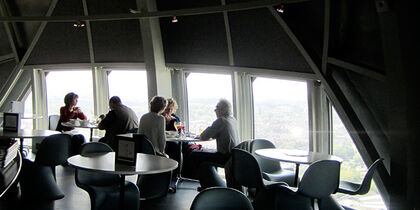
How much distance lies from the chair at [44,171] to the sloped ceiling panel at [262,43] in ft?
10.8

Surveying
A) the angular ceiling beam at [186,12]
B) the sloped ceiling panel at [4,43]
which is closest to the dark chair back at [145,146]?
the angular ceiling beam at [186,12]

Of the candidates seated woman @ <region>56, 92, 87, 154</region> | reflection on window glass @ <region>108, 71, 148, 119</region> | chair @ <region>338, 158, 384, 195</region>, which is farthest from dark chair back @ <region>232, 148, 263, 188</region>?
reflection on window glass @ <region>108, 71, 148, 119</region>

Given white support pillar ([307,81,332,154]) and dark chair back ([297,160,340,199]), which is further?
white support pillar ([307,81,332,154])

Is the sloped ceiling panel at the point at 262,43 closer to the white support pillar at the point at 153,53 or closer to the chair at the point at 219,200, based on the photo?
the white support pillar at the point at 153,53

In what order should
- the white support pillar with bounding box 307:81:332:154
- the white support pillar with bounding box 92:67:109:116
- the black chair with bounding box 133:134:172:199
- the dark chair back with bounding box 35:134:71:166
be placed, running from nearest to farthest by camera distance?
the black chair with bounding box 133:134:172:199
the dark chair back with bounding box 35:134:71:166
the white support pillar with bounding box 307:81:332:154
the white support pillar with bounding box 92:67:109:116

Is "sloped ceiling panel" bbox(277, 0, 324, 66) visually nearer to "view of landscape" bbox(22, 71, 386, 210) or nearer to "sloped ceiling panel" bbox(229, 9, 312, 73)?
"sloped ceiling panel" bbox(229, 9, 312, 73)

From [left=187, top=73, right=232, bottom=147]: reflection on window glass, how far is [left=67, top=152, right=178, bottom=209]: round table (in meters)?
3.90

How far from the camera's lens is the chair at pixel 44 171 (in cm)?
492

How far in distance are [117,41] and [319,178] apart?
19.7ft

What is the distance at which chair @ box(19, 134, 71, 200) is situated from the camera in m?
4.92

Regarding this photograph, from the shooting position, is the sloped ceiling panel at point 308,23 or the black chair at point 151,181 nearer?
the black chair at point 151,181

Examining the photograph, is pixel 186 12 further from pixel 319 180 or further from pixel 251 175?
pixel 319 180

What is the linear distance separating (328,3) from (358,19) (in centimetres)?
43

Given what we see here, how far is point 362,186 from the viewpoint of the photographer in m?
4.00
